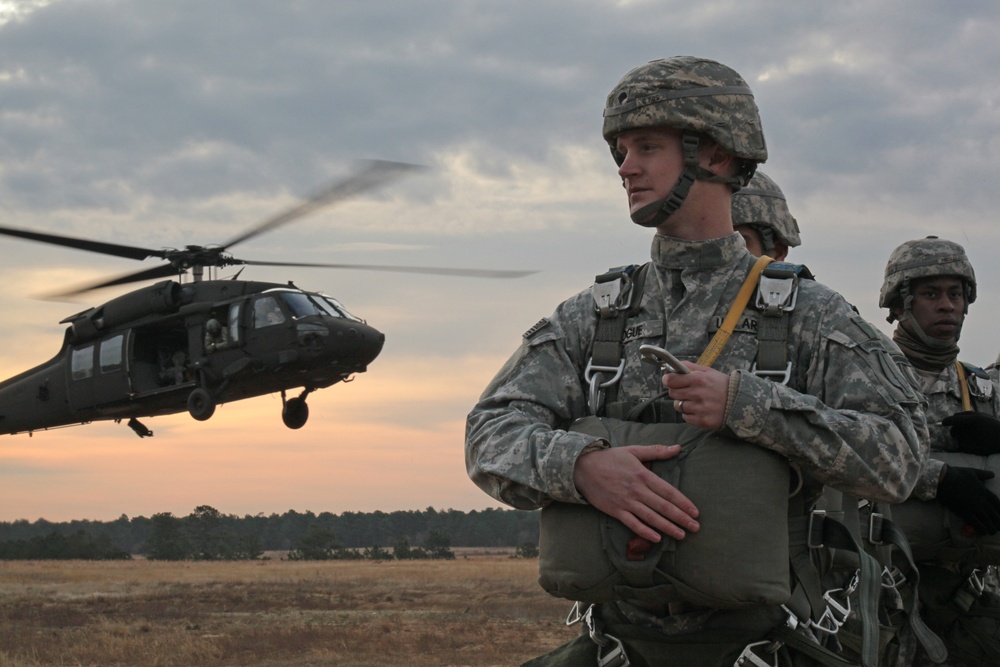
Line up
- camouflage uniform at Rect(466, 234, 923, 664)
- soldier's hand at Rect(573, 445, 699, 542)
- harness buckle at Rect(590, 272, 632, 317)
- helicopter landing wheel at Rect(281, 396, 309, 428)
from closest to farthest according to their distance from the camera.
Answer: soldier's hand at Rect(573, 445, 699, 542) → camouflage uniform at Rect(466, 234, 923, 664) → harness buckle at Rect(590, 272, 632, 317) → helicopter landing wheel at Rect(281, 396, 309, 428)

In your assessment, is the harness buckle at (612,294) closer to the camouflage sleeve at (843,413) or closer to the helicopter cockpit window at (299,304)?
the camouflage sleeve at (843,413)

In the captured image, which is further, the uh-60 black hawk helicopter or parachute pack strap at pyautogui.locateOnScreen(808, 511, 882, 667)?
the uh-60 black hawk helicopter

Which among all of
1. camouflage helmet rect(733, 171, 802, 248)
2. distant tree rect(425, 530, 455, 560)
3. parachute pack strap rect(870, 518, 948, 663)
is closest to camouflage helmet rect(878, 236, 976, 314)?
camouflage helmet rect(733, 171, 802, 248)

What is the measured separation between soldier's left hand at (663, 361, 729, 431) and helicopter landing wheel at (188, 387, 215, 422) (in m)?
20.6

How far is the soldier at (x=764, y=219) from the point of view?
477cm

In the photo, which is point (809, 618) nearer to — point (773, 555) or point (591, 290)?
point (773, 555)

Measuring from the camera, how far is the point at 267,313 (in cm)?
2198

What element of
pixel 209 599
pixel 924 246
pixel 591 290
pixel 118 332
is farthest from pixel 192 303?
pixel 591 290

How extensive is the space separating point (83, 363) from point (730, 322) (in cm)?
2322

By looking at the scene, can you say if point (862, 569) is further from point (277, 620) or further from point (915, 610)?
point (277, 620)

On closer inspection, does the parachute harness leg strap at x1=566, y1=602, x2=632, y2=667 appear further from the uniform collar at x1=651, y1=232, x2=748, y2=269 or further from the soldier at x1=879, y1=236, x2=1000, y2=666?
the soldier at x1=879, y1=236, x2=1000, y2=666

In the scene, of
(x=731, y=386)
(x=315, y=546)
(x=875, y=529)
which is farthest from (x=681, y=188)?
(x=315, y=546)

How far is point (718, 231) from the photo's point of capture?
3254 mm

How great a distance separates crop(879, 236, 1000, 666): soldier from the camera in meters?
5.05
